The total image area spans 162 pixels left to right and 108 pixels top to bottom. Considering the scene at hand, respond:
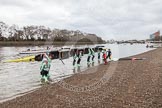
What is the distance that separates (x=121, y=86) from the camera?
14203mm

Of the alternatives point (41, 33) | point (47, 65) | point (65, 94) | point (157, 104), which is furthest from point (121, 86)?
point (41, 33)

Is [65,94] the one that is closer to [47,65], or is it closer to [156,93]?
[156,93]

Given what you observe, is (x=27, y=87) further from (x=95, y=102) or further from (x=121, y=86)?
(x=95, y=102)

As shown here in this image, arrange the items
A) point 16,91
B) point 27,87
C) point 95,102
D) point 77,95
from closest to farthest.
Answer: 1. point 95,102
2. point 77,95
3. point 16,91
4. point 27,87

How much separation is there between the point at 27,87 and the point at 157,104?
10.7 metres

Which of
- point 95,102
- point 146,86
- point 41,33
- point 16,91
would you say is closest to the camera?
point 95,102

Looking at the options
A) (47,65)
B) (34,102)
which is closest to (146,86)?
(34,102)

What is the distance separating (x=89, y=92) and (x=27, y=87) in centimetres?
657

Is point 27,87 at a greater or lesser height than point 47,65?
lesser

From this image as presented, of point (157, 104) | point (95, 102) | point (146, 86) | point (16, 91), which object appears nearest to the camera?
point (157, 104)

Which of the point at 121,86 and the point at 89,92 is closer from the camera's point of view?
the point at 89,92

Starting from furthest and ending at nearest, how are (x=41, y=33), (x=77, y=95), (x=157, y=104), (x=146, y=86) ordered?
(x=41, y=33), (x=146, y=86), (x=77, y=95), (x=157, y=104)

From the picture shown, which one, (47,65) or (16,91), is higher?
(47,65)

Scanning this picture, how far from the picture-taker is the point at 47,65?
1917 cm
